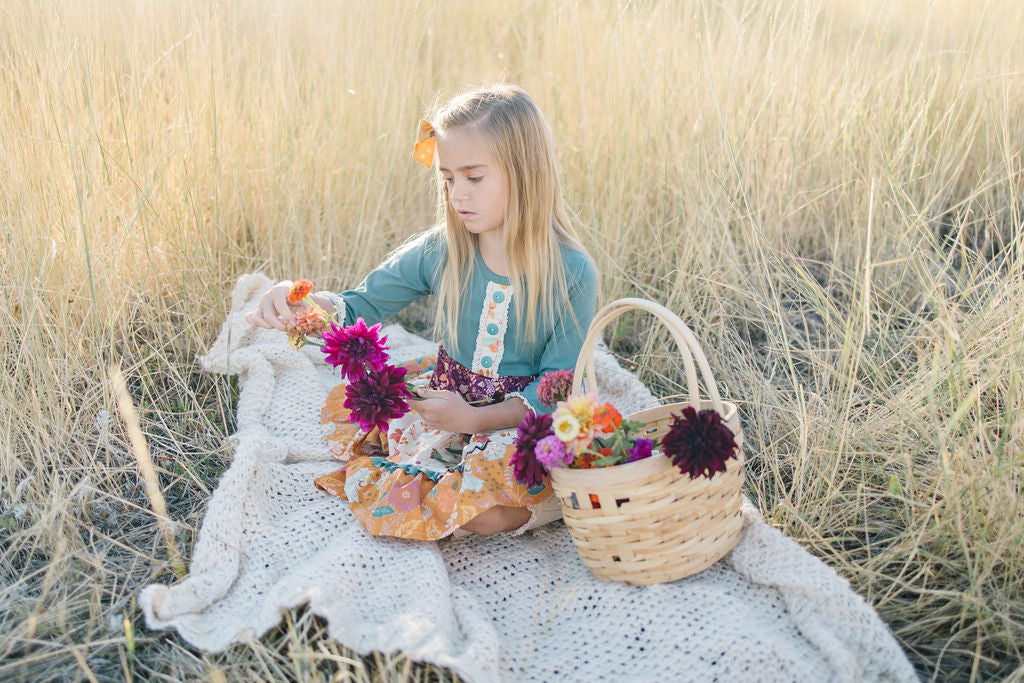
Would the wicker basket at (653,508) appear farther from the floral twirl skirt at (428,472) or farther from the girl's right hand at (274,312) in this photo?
the girl's right hand at (274,312)

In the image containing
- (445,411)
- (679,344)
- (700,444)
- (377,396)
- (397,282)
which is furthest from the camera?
(397,282)

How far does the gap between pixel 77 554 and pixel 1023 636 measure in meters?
1.79

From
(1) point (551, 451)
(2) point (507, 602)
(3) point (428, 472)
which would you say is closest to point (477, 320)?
(3) point (428, 472)

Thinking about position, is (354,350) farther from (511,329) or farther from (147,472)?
(147,472)

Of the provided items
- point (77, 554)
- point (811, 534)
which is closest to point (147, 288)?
point (77, 554)

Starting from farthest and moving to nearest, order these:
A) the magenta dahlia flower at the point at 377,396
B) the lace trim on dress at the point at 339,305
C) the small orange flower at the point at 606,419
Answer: the lace trim on dress at the point at 339,305, the magenta dahlia flower at the point at 377,396, the small orange flower at the point at 606,419

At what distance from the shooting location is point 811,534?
5.46 feet

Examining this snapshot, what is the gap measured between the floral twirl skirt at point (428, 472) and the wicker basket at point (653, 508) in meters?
0.22

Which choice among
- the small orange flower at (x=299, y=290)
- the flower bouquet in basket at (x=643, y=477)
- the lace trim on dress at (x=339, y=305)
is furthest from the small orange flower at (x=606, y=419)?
the lace trim on dress at (x=339, y=305)

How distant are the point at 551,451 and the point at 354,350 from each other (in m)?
0.43

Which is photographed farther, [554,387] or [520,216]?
[520,216]

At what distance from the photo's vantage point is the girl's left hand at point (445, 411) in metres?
1.68

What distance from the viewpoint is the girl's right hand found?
177 cm

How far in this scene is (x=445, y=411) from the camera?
1.70 m
